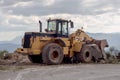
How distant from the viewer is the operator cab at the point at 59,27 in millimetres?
33875

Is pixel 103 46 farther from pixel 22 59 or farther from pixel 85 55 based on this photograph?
pixel 22 59

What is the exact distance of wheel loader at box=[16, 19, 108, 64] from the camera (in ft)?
107

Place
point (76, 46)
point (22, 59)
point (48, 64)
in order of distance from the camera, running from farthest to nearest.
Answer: point (22, 59) → point (76, 46) → point (48, 64)

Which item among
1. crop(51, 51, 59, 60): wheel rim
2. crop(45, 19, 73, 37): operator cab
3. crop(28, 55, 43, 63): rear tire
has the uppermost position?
crop(45, 19, 73, 37): operator cab

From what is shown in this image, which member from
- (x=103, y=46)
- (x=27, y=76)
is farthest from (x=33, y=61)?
(x=27, y=76)

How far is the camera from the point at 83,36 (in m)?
35.8

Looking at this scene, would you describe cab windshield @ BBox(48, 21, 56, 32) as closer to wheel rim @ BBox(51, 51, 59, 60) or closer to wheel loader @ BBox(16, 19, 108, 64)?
wheel loader @ BBox(16, 19, 108, 64)

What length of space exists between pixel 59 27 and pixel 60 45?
140 centimetres

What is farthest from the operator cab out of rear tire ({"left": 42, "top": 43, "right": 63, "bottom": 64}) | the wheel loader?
rear tire ({"left": 42, "top": 43, "right": 63, "bottom": 64})

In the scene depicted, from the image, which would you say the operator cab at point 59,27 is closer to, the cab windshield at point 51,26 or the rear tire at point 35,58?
the cab windshield at point 51,26

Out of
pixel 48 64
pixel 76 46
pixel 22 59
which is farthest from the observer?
pixel 22 59

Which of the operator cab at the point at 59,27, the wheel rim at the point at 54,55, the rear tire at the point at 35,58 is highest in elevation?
the operator cab at the point at 59,27

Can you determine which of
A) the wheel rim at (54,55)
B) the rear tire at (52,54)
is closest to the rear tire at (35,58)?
the wheel rim at (54,55)

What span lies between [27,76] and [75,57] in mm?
12069
